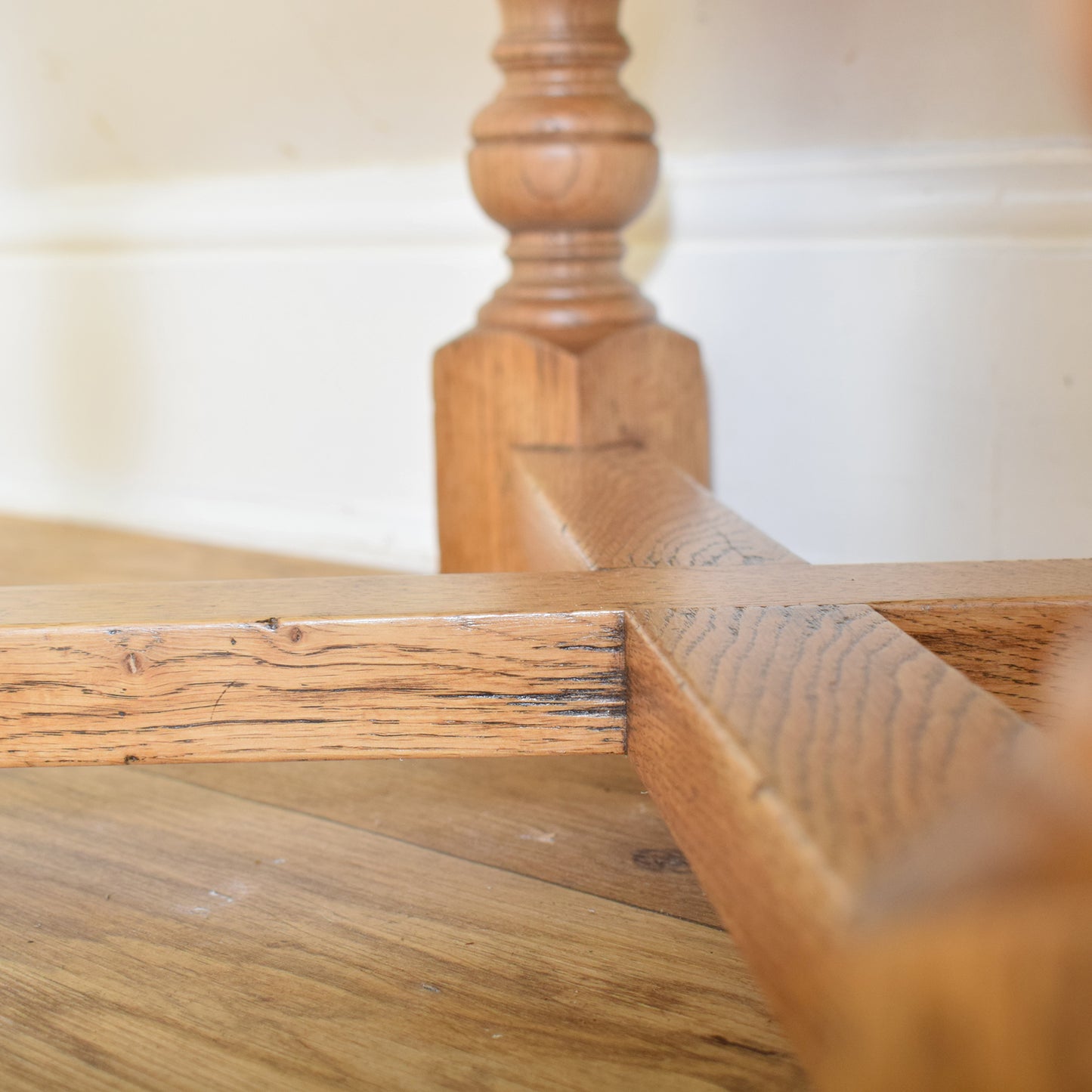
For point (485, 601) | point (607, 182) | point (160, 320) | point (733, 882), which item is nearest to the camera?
point (733, 882)

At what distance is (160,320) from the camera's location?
50.1 inches

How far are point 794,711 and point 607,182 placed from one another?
52 cm

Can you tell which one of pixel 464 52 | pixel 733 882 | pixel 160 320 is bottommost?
pixel 733 882

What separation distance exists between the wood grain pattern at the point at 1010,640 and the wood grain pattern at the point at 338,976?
136 mm

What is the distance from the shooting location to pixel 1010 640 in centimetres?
46

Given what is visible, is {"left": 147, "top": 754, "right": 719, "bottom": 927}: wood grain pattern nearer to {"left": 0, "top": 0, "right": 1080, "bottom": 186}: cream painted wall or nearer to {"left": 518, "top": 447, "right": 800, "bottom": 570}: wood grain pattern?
{"left": 518, "top": 447, "right": 800, "bottom": 570}: wood grain pattern

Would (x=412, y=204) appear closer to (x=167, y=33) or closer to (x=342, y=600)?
(x=167, y=33)

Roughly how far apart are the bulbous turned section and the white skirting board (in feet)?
0.50

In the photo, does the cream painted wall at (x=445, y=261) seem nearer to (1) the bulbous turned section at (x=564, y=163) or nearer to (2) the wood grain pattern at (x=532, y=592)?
(1) the bulbous turned section at (x=564, y=163)

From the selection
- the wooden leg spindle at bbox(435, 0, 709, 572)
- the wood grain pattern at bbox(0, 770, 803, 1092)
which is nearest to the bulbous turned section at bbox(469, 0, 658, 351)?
the wooden leg spindle at bbox(435, 0, 709, 572)

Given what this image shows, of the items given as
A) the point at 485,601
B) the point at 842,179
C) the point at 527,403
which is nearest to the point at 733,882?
the point at 485,601

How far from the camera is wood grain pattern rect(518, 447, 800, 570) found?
53cm

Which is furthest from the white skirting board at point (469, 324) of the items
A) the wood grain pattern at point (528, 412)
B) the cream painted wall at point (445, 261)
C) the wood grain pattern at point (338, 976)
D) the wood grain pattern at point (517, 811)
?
the wood grain pattern at point (338, 976)

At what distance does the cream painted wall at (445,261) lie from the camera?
816mm
